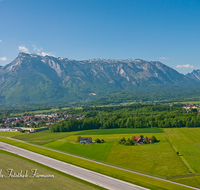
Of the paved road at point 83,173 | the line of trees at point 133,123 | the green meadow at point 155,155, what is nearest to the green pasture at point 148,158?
the green meadow at point 155,155

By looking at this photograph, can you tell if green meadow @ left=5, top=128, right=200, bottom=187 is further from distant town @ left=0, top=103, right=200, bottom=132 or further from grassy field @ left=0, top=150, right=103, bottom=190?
distant town @ left=0, top=103, right=200, bottom=132

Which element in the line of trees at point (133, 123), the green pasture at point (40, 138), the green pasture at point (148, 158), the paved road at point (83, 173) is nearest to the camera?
the paved road at point (83, 173)

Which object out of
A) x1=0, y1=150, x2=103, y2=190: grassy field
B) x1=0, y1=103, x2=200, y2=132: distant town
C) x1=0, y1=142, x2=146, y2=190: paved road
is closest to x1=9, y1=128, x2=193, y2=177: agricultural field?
x1=0, y1=142, x2=146, y2=190: paved road

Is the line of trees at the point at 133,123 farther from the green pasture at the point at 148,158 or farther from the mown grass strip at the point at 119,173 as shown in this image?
the mown grass strip at the point at 119,173

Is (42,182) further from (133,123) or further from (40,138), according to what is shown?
(133,123)

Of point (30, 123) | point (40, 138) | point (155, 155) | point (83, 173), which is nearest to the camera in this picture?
point (83, 173)

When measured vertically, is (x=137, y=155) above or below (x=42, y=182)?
below

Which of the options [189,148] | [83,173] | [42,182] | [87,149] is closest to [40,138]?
[87,149]

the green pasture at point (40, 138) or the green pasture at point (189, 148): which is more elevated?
the green pasture at point (189, 148)

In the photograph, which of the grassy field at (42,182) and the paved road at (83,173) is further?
the paved road at (83,173)

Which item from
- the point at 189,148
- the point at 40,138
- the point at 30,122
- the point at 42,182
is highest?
the point at 42,182

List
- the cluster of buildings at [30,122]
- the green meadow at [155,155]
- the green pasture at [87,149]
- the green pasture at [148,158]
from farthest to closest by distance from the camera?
the cluster of buildings at [30,122]
the green pasture at [87,149]
the green pasture at [148,158]
the green meadow at [155,155]
